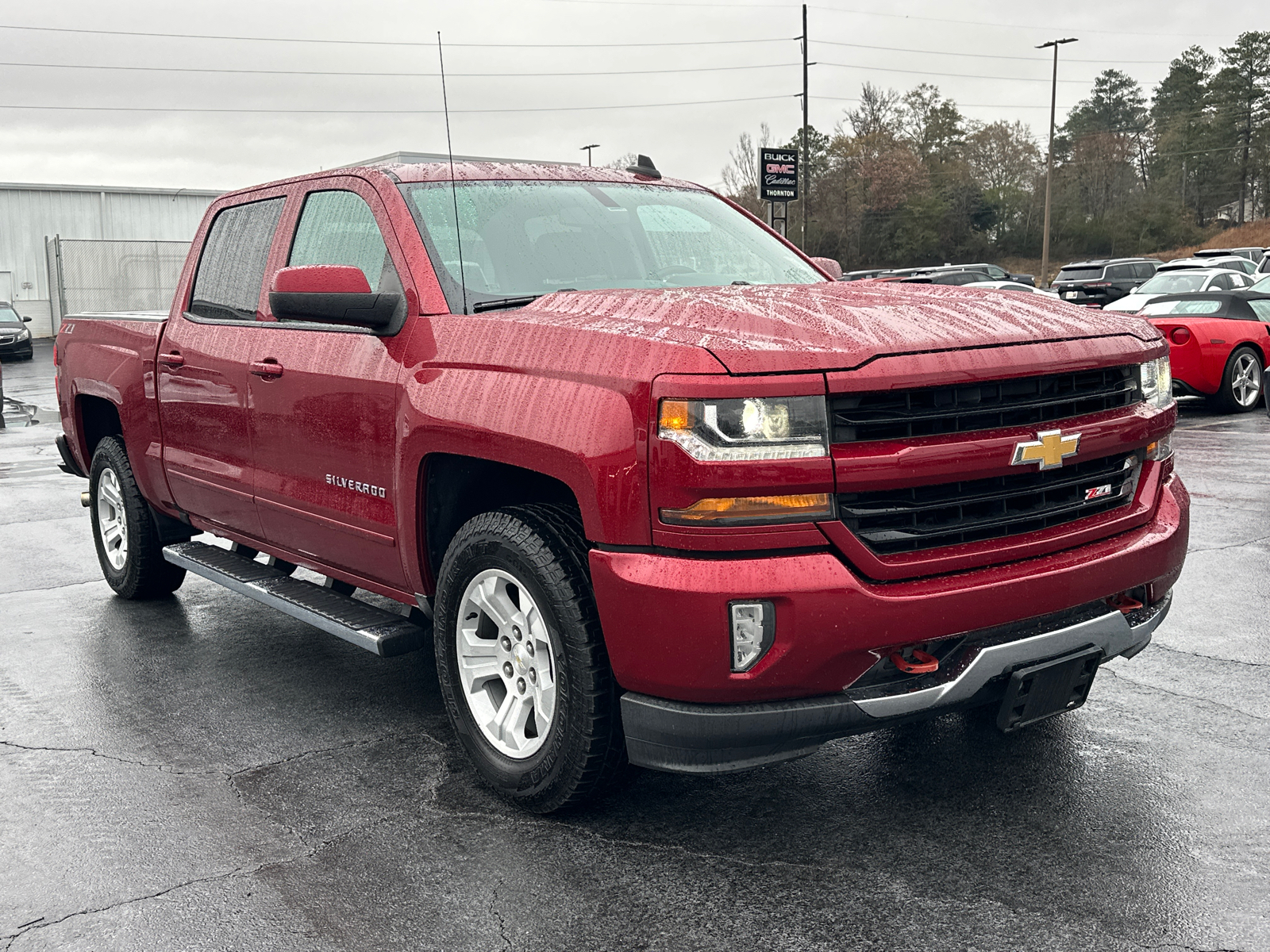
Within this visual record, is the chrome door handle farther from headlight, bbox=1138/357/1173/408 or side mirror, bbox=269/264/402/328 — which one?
headlight, bbox=1138/357/1173/408

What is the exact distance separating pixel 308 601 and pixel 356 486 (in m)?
0.66

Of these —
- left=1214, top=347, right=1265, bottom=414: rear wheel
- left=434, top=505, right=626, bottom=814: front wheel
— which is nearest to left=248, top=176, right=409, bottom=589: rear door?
left=434, top=505, right=626, bottom=814: front wheel

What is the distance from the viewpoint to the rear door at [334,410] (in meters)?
4.06

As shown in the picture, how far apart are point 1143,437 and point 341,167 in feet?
9.71

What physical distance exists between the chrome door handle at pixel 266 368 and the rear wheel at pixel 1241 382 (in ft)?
40.6

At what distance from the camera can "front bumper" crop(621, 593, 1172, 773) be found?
3.05 metres

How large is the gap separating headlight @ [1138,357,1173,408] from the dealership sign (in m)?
20.4

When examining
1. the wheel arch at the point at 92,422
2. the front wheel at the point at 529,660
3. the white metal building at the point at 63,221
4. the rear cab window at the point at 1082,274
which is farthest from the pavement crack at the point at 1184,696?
the white metal building at the point at 63,221

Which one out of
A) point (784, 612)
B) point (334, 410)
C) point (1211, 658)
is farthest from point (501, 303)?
point (1211, 658)

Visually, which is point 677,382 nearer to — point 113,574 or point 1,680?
point 1,680

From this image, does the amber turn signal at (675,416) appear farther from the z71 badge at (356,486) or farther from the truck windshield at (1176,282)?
the truck windshield at (1176,282)

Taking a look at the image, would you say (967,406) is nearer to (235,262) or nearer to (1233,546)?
(235,262)

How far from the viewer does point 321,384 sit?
4312mm

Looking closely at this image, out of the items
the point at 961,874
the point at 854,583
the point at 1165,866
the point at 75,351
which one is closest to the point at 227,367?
the point at 75,351
